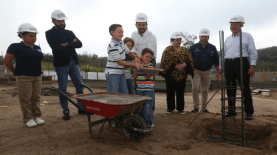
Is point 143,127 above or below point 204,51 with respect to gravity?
below

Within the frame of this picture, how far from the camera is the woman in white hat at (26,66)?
288 cm

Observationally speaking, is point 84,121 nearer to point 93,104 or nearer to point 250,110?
point 93,104

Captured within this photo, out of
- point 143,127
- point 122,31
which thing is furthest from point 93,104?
point 122,31

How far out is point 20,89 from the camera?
2.90m

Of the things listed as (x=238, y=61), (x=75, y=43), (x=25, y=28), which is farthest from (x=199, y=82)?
(x=25, y=28)

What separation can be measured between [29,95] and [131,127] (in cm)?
186

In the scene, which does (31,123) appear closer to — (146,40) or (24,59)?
(24,59)

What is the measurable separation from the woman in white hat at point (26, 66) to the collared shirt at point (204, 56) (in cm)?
303

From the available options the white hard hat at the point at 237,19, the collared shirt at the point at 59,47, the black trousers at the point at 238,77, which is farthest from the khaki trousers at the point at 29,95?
the white hard hat at the point at 237,19

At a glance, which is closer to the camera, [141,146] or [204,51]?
[141,146]

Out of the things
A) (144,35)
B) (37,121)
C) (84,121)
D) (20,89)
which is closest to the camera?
(20,89)

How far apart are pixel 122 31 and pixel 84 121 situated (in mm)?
1756

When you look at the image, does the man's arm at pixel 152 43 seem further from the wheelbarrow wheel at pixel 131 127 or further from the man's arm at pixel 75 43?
the wheelbarrow wheel at pixel 131 127

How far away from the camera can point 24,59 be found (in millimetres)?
2924
